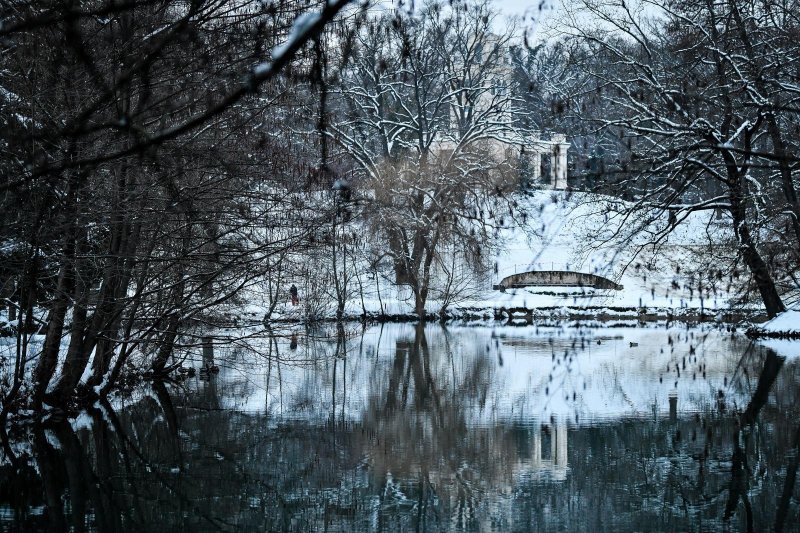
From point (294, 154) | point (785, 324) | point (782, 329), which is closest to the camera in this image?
point (294, 154)

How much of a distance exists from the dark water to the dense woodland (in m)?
1.51

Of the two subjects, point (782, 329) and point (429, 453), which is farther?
point (782, 329)

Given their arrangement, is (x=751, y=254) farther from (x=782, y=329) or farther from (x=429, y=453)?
(x=429, y=453)

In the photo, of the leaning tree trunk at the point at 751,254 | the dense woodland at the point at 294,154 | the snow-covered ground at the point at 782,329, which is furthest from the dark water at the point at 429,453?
the snow-covered ground at the point at 782,329

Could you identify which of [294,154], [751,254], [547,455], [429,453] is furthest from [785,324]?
[429,453]

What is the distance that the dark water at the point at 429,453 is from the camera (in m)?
7.64

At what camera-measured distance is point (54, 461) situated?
10.2 meters

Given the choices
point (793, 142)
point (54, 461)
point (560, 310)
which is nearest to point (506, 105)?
point (560, 310)

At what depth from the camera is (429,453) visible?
10.1m

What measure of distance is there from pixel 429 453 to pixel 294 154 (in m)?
7.63

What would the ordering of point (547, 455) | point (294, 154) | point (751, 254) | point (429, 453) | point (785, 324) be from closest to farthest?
1. point (547, 455)
2. point (429, 453)
3. point (294, 154)
4. point (751, 254)
5. point (785, 324)

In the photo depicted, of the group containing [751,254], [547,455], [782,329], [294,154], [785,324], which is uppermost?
[294,154]

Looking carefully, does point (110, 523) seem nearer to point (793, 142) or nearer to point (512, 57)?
point (793, 142)

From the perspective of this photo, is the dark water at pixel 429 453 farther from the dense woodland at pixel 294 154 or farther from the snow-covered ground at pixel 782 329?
the snow-covered ground at pixel 782 329
